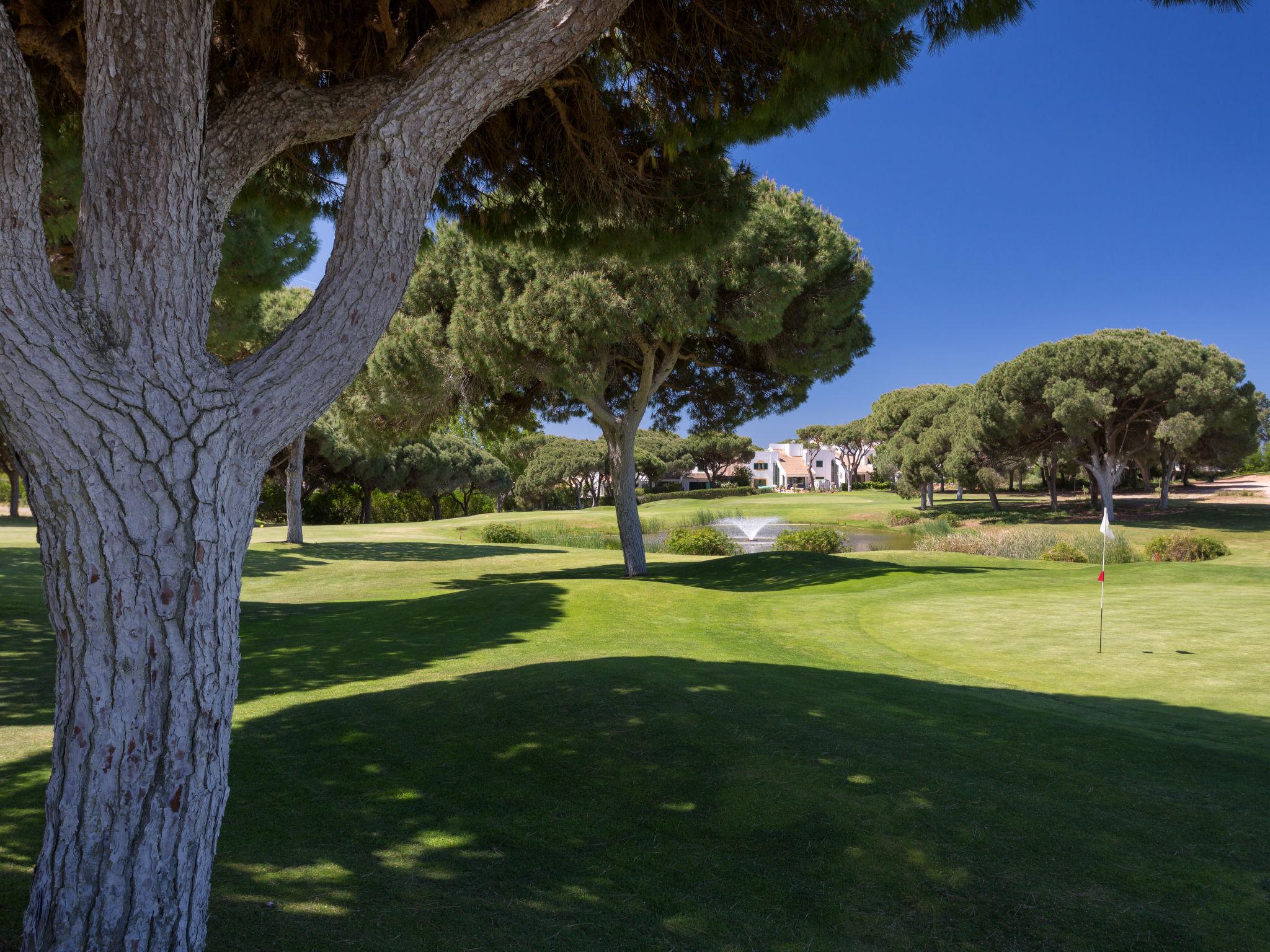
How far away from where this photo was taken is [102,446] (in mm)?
2463

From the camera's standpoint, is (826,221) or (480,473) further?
(480,473)

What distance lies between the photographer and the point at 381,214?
10.2ft

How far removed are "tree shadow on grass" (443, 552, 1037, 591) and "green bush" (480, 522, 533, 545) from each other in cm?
1075

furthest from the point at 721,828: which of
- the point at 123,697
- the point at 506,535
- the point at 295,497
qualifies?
the point at 506,535

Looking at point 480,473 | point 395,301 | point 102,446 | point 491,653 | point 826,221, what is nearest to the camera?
point 102,446

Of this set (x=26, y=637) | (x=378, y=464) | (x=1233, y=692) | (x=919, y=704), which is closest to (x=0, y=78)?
(x=919, y=704)

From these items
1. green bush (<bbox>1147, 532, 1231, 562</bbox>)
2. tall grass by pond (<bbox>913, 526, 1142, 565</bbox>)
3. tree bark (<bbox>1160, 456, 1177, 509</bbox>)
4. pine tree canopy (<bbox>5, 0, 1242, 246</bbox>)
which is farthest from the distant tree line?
pine tree canopy (<bbox>5, 0, 1242, 246</bbox>)

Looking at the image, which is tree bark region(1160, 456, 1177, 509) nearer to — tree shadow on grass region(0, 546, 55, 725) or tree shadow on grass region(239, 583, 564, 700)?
tree shadow on grass region(239, 583, 564, 700)

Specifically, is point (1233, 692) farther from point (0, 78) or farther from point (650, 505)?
point (650, 505)

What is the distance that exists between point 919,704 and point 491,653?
4.72 meters

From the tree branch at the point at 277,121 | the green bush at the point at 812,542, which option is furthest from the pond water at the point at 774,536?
the tree branch at the point at 277,121

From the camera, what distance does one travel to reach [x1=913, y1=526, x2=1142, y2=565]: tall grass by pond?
70.2 feet

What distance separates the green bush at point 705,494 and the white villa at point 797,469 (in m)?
21.5

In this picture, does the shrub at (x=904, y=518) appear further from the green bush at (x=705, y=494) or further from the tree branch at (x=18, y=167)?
the tree branch at (x=18, y=167)
